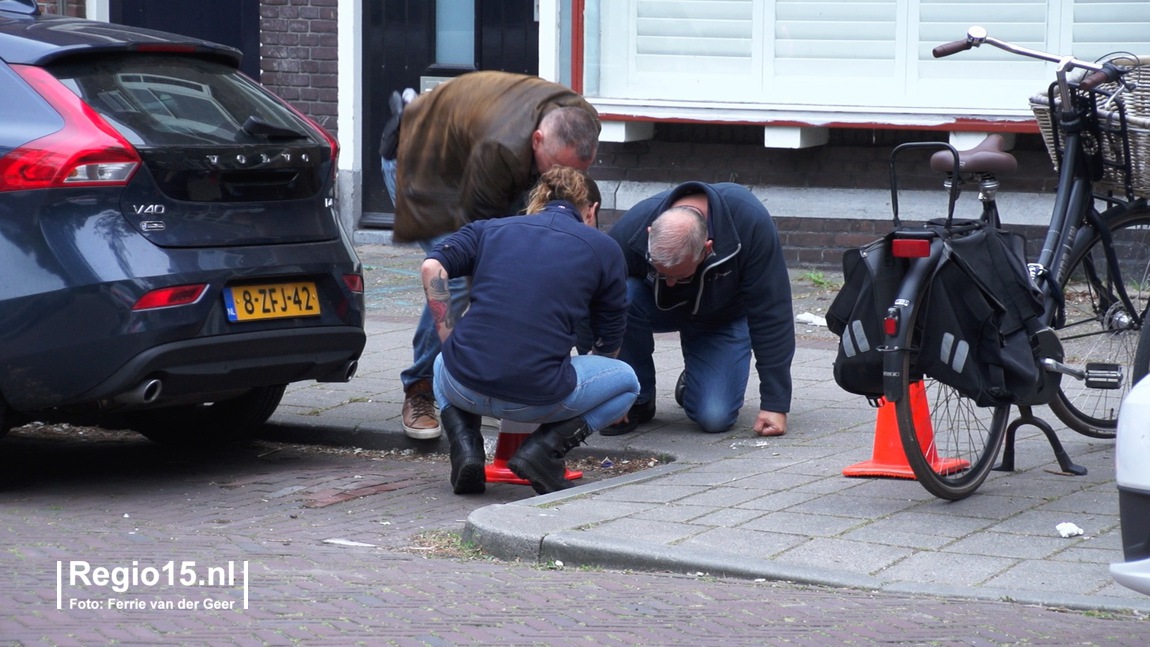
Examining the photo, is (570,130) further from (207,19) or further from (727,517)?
(207,19)

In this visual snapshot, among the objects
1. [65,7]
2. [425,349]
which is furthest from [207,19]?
[425,349]

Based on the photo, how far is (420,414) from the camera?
668cm

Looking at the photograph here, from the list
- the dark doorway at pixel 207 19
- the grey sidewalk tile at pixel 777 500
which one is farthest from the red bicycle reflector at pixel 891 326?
the dark doorway at pixel 207 19

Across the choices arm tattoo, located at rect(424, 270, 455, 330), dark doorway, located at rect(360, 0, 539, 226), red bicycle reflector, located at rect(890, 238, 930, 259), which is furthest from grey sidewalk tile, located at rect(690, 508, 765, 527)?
dark doorway, located at rect(360, 0, 539, 226)

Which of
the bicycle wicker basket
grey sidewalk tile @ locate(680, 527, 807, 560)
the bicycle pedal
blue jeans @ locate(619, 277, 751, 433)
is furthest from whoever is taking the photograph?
blue jeans @ locate(619, 277, 751, 433)

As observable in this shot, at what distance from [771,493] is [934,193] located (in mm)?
5491

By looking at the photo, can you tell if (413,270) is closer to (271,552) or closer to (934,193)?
(934,193)

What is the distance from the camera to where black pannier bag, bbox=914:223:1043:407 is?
5.02 m

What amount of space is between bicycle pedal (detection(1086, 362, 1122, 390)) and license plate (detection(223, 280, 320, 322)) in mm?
2882

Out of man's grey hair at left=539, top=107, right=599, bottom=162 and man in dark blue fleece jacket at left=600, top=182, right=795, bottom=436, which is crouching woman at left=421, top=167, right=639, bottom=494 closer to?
man's grey hair at left=539, top=107, right=599, bottom=162

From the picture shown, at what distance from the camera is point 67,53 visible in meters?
5.70

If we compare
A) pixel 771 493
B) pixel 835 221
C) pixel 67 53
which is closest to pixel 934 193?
pixel 835 221

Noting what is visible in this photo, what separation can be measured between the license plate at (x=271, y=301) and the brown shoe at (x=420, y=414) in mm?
807

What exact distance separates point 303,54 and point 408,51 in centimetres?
83
